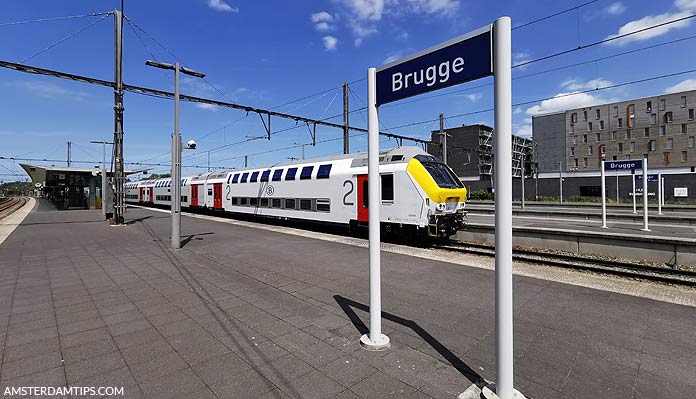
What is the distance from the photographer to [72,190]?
112ft

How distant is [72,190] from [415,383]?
4178cm

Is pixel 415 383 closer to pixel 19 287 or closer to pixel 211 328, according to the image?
pixel 211 328

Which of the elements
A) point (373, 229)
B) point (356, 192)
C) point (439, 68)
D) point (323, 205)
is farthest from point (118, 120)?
point (439, 68)

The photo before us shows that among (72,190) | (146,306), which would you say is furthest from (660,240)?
(72,190)

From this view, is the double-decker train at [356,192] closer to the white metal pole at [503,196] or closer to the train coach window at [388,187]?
the train coach window at [388,187]

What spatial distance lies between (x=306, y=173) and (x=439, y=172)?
583cm

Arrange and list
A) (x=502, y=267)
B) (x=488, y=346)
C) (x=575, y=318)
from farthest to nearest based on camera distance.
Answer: (x=575, y=318), (x=488, y=346), (x=502, y=267)

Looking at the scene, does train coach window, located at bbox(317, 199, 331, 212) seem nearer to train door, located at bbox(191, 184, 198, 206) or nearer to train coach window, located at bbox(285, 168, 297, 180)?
train coach window, located at bbox(285, 168, 297, 180)

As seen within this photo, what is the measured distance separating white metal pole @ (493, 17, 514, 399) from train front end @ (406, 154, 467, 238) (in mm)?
7140

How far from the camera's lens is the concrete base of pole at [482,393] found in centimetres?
282

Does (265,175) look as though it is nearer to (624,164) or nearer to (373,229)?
(373,229)

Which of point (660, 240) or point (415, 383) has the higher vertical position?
point (660, 240)

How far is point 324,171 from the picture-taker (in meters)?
13.5

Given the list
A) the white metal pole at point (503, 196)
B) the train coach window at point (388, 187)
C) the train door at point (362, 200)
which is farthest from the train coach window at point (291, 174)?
the white metal pole at point (503, 196)
